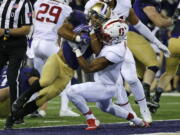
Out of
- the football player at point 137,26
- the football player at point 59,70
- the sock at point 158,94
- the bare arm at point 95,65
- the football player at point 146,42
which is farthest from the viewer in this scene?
the sock at point 158,94

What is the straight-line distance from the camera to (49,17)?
34.5ft

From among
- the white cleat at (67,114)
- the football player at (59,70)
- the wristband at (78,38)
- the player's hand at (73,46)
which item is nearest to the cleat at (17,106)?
the football player at (59,70)

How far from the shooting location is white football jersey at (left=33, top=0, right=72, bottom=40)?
413 inches

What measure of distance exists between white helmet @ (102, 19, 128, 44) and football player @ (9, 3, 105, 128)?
13cm

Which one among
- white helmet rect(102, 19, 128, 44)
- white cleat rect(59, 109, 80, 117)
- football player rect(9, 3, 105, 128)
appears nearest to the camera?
white helmet rect(102, 19, 128, 44)

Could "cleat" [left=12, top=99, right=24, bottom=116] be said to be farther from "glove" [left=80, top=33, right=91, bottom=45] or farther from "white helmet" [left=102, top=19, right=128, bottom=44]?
"white helmet" [left=102, top=19, right=128, bottom=44]

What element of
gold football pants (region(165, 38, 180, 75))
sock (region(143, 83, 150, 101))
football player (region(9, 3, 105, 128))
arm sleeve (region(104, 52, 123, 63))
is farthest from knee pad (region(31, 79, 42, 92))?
gold football pants (region(165, 38, 180, 75))

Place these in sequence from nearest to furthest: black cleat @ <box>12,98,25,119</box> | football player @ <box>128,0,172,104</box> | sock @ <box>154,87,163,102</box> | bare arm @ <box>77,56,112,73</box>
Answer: bare arm @ <box>77,56,112,73</box>
black cleat @ <box>12,98,25,119</box>
football player @ <box>128,0,172,104</box>
sock @ <box>154,87,163,102</box>

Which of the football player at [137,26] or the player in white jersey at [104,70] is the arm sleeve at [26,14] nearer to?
the football player at [137,26]

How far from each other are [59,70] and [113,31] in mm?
762

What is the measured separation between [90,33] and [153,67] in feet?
8.87

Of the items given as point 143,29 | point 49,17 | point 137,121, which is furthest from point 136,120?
point 49,17

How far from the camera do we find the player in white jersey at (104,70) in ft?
25.4

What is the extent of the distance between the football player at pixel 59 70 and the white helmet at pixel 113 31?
134mm
